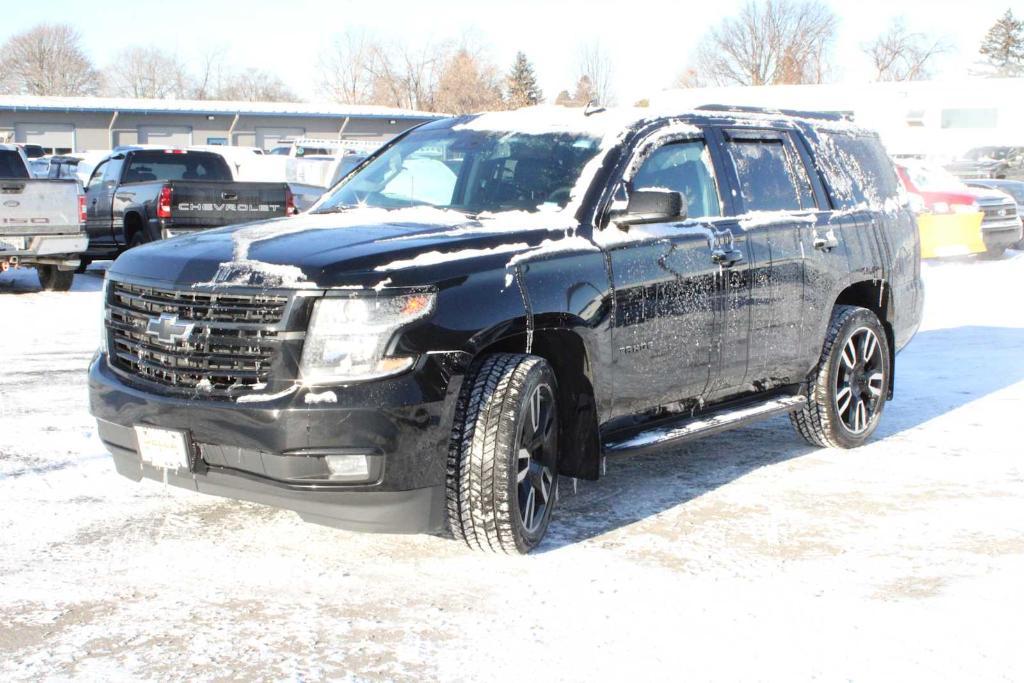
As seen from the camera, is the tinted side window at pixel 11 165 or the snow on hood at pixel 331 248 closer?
the snow on hood at pixel 331 248

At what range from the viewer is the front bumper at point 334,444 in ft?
14.1

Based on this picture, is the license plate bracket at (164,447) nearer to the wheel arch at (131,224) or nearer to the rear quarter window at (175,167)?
the wheel arch at (131,224)

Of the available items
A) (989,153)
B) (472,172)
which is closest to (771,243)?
(472,172)

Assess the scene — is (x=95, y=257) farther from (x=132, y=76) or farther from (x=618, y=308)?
(x=132, y=76)

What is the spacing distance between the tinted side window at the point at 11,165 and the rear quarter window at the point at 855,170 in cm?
1197

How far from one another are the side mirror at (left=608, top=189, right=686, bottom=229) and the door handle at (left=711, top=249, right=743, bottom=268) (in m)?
0.55

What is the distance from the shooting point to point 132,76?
12088cm

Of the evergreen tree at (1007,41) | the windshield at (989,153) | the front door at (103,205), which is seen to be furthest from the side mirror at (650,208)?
the evergreen tree at (1007,41)

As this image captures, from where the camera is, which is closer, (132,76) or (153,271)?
(153,271)

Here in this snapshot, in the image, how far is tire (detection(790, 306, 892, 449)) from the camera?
679 centimetres

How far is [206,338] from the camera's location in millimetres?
4469

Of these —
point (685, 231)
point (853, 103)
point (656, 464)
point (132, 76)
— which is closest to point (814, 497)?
point (656, 464)

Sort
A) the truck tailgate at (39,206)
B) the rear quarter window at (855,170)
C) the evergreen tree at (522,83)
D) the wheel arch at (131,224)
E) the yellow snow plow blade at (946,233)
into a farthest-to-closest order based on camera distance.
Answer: the evergreen tree at (522,83)
the yellow snow plow blade at (946,233)
the wheel arch at (131,224)
the truck tailgate at (39,206)
the rear quarter window at (855,170)

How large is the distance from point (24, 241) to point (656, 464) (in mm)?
10727
